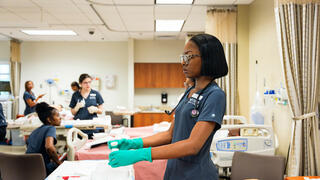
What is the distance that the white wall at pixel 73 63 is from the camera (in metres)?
7.88

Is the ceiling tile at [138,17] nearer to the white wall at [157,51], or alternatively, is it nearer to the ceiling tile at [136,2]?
the ceiling tile at [136,2]

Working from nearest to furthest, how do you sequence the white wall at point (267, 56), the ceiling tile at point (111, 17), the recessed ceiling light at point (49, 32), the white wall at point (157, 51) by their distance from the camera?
the white wall at point (267, 56) → the ceiling tile at point (111, 17) → the recessed ceiling light at point (49, 32) → the white wall at point (157, 51)

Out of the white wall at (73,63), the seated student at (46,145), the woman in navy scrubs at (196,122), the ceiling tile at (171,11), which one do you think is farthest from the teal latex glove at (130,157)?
the white wall at (73,63)

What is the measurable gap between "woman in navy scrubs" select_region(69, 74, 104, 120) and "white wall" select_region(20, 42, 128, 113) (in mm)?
3560

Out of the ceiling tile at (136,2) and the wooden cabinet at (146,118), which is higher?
the ceiling tile at (136,2)

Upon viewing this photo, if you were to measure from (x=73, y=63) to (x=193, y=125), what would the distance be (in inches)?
288

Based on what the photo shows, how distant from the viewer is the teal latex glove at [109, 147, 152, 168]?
1.10 meters

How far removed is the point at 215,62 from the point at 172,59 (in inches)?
260

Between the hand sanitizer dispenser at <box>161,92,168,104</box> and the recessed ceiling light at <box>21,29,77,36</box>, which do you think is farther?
the hand sanitizer dispenser at <box>161,92,168,104</box>

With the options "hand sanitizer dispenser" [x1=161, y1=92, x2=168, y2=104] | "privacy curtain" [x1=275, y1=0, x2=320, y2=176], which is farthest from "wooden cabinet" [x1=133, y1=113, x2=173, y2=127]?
"privacy curtain" [x1=275, y1=0, x2=320, y2=176]

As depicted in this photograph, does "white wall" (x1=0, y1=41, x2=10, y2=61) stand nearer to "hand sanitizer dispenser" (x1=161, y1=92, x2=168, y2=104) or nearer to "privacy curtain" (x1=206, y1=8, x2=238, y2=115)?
"hand sanitizer dispenser" (x1=161, y1=92, x2=168, y2=104)

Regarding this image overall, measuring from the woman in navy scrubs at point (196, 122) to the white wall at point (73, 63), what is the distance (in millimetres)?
6755

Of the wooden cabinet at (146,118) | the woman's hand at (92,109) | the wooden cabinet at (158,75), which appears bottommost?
the wooden cabinet at (146,118)

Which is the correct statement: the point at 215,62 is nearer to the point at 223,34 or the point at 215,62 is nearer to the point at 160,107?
the point at 223,34
